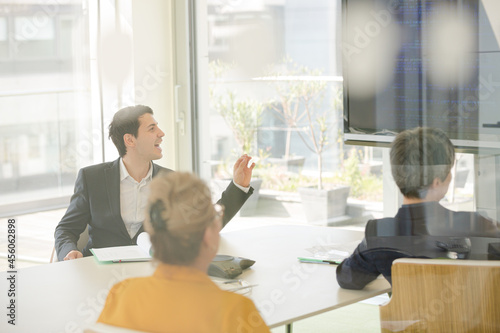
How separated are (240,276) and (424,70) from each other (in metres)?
1.43

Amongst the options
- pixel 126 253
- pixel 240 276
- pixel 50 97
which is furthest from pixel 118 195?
pixel 50 97

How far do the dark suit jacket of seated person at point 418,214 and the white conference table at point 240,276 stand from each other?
5cm

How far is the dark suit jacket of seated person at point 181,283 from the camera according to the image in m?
1.46

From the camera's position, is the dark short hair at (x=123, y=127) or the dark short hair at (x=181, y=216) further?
the dark short hair at (x=123, y=127)

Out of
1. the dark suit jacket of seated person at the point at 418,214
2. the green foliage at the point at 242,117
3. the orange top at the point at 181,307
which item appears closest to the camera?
the orange top at the point at 181,307

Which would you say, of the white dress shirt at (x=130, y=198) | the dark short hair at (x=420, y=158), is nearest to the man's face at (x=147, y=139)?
the white dress shirt at (x=130, y=198)

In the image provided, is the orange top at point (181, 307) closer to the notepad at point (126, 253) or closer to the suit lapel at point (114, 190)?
the notepad at point (126, 253)

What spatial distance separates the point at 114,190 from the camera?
2.92m

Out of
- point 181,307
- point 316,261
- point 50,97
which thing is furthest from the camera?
point 50,97

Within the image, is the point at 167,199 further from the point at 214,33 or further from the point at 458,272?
the point at 214,33

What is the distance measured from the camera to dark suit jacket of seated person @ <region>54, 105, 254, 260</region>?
269 cm

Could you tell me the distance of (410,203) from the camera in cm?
251

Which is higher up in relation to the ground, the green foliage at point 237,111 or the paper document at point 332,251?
the green foliage at point 237,111

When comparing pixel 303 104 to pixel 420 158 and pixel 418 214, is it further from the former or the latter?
pixel 418 214
